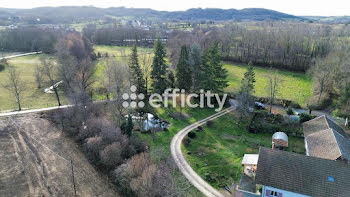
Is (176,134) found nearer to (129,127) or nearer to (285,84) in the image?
(129,127)

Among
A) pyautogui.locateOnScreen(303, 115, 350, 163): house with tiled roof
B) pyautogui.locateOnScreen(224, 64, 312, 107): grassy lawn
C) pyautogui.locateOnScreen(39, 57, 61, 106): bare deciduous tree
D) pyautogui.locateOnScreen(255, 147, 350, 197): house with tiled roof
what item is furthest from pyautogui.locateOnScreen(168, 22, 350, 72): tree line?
pyautogui.locateOnScreen(255, 147, 350, 197): house with tiled roof

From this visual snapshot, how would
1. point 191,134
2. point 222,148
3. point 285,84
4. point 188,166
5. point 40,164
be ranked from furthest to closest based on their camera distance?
point 285,84
point 191,134
point 222,148
point 40,164
point 188,166

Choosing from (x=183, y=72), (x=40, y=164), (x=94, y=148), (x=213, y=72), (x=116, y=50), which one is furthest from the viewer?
(x=116, y=50)

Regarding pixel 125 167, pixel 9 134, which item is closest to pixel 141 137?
pixel 125 167

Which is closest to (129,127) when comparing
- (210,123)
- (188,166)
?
(188,166)

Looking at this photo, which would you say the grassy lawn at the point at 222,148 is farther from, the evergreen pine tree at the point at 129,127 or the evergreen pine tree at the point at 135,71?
the evergreen pine tree at the point at 135,71

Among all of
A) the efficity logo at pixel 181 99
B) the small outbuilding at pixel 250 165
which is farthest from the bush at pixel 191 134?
the small outbuilding at pixel 250 165
